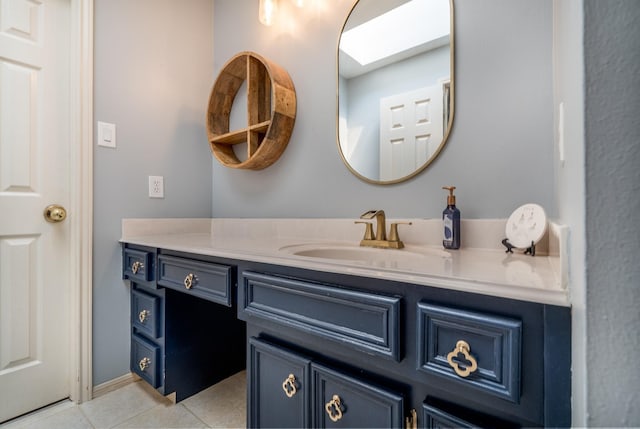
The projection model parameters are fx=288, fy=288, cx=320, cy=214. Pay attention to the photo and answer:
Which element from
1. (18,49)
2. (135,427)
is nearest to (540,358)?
(135,427)

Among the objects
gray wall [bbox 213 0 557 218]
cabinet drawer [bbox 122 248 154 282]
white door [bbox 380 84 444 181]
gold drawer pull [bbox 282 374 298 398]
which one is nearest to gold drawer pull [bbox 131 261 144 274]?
cabinet drawer [bbox 122 248 154 282]

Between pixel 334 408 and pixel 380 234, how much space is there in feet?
1.98

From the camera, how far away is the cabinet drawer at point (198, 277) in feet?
3.09

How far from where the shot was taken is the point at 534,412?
17.8 inches

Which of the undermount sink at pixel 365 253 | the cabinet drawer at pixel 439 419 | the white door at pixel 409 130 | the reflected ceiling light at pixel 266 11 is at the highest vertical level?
the reflected ceiling light at pixel 266 11

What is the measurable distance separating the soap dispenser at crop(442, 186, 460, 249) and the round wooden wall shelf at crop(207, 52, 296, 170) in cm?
90

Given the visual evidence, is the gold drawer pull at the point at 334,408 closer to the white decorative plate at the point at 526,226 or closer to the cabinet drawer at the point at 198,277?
the cabinet drawer at the point at 198,277

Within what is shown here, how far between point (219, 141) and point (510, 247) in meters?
1.59

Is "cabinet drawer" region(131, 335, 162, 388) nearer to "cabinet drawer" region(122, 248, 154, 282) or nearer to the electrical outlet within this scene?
"cabinet drawer" region(122, 248, 154, 282)

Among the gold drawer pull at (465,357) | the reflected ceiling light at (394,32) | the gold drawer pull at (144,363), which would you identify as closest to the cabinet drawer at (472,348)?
the gold drawer pull at (465,357)

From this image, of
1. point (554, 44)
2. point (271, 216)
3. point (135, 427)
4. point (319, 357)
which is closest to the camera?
point (319, 357)

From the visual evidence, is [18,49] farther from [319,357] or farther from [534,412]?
[534,412]

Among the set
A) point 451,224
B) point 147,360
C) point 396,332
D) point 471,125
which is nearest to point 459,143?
point 471,125

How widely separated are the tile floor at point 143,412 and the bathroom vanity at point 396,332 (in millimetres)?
529
